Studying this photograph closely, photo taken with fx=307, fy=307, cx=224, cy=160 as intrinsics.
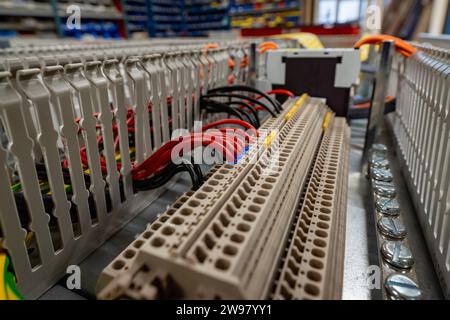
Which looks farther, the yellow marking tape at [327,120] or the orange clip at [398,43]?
the orange clip at [398,43]

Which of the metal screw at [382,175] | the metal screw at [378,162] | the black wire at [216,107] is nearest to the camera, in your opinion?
the metal screw at [382,175]

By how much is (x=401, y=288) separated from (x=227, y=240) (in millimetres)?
402

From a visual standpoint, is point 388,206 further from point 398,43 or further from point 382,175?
point 398,43

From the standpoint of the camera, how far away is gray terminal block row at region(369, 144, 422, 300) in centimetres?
→ 61

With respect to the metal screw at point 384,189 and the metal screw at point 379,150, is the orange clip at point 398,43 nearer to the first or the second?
the metal screw at point 379,150

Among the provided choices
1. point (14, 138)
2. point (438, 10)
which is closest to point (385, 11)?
point (438, 10)

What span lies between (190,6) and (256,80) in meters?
9.57

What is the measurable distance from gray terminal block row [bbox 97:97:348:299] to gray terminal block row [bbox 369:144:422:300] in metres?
0.14

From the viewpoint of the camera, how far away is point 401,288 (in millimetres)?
611

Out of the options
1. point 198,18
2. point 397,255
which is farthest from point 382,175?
point 198,18

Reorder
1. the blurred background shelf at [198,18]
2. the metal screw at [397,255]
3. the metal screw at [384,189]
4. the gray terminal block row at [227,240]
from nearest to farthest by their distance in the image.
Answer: the gray terminal block row at [227,240], the metal screw at [397,255], the metal screw at [384,189], the blurred background shelf at [198,18]

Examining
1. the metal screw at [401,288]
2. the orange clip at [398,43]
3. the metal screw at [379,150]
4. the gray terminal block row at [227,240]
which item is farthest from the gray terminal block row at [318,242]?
the orange clip at [398,43]

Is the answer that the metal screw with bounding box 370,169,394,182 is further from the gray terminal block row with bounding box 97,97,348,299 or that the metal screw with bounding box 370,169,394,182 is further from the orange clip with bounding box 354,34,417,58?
the orange clip with bounding box 354,34,417,58

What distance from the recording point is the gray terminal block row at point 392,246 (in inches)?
24.1
